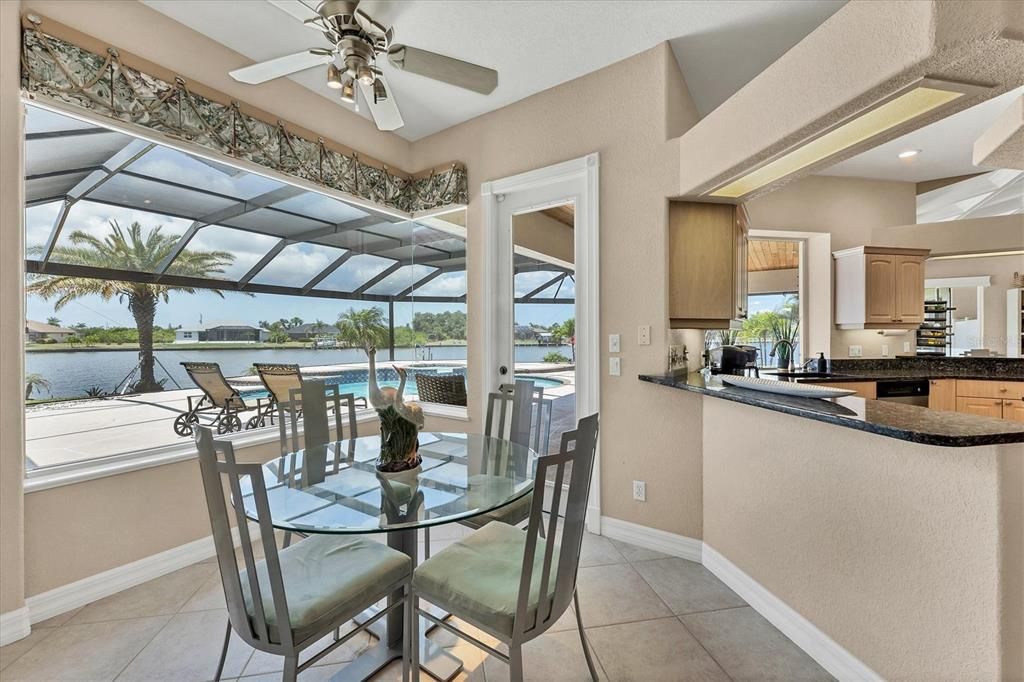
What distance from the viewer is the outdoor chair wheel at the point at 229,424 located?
2631 mm

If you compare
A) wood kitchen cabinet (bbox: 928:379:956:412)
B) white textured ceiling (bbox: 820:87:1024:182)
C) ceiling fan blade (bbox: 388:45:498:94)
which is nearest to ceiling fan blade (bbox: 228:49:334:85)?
ceiling fan blade (bbox: 388:45:498:94)

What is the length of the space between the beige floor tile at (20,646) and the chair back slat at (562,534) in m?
2.09

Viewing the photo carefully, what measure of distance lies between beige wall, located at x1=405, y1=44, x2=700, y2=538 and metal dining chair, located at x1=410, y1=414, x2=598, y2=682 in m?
1.27

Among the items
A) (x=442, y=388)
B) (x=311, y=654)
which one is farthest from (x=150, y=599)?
(x=442, y=388)

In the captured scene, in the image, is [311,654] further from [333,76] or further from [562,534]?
[333,76]

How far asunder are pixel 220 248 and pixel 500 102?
2167 millimetres

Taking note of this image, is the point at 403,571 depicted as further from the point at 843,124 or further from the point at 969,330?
the point at 969,330

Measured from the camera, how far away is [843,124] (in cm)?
154

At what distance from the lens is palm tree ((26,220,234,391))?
6.59 ft

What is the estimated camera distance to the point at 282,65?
1.76m

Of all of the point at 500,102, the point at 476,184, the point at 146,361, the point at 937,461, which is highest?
A: the point at 500,102

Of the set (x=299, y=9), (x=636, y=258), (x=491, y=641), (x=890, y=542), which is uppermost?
(x=299, y=9)

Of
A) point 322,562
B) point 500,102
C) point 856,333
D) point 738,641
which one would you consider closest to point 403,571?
point 322,562

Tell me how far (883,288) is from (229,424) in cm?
558
